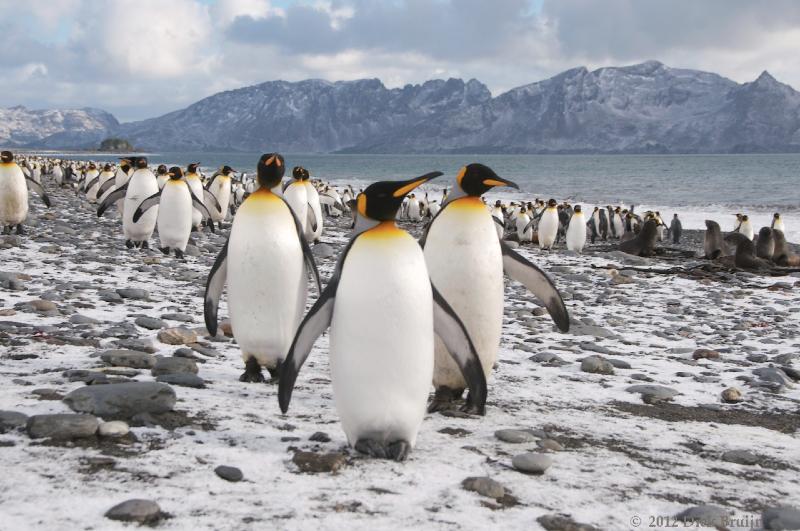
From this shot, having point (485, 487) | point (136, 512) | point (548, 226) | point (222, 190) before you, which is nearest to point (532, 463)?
point (485, 487)

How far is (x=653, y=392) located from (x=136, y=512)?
11.7 feet

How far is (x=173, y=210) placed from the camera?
1029 cm

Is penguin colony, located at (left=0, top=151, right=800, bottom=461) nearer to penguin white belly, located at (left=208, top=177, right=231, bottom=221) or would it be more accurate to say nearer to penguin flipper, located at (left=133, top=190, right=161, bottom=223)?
penguin flipper, located at (left=133, top=190, right=161, bottom=223)

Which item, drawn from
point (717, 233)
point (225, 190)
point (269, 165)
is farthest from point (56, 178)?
point (269, 165)

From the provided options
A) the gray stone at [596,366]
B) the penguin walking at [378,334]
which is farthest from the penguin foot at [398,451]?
the gray stone at [596,366]

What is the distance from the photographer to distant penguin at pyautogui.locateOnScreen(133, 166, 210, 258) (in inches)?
404

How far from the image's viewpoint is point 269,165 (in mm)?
4797

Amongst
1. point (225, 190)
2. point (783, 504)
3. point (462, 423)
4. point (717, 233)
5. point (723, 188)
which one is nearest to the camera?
point (783, 504)

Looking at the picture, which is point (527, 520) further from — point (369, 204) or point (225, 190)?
point (225, 190)

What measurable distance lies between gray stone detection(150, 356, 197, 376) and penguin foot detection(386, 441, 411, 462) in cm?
179

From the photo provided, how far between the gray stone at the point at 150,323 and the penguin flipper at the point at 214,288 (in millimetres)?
1241

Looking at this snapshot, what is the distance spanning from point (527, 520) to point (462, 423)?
1.26 m

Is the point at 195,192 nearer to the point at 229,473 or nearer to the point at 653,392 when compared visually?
the point at 653,392

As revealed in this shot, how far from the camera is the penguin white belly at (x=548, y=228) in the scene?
1747 cm
